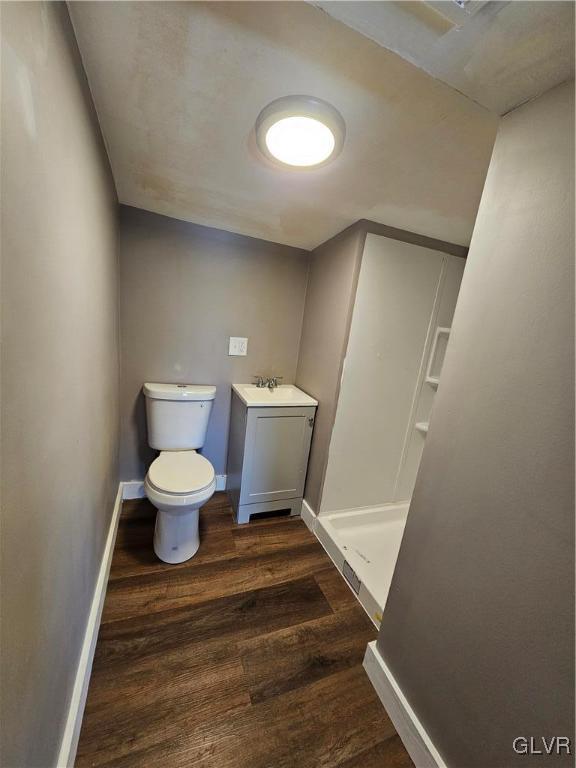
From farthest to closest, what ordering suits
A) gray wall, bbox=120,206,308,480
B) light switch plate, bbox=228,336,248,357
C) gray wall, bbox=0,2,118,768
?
light switch plate, bbox=228,336,248,357
gray wall, bbox=120,206,308,480
gray wall, bbox=0,2,118,768

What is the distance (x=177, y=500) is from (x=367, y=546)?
1243 millimetres

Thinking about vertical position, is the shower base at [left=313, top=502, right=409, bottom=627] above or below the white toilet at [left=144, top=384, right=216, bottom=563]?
below

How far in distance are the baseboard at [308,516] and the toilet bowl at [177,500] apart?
2.41ft

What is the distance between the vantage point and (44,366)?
23.0 inches

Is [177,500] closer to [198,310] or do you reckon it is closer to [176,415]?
[176,415]

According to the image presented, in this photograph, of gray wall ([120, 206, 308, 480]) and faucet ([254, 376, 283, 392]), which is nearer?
gray wall ([120, 206, 308, 480])

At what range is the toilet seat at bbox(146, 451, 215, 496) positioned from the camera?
4.48 ft

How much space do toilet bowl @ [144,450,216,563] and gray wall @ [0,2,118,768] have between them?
404 mm

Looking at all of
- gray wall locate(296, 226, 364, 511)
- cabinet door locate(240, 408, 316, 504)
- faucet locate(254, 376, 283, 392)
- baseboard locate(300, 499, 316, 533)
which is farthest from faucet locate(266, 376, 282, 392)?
baseboard locate(300, 499, 316, 533)

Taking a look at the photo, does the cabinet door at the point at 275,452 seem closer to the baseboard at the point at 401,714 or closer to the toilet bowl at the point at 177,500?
the toilet bowl at the point at 177,500

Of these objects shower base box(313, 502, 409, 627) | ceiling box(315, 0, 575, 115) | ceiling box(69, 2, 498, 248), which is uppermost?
ceiling box(69, 2, 498, 248)

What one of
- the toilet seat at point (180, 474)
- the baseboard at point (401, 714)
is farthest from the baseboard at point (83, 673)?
the baseboard at point (401, 714)

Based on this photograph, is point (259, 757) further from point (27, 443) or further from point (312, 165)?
point (312, 165)

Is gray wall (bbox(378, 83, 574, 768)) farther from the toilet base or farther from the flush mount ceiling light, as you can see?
the toilet base
